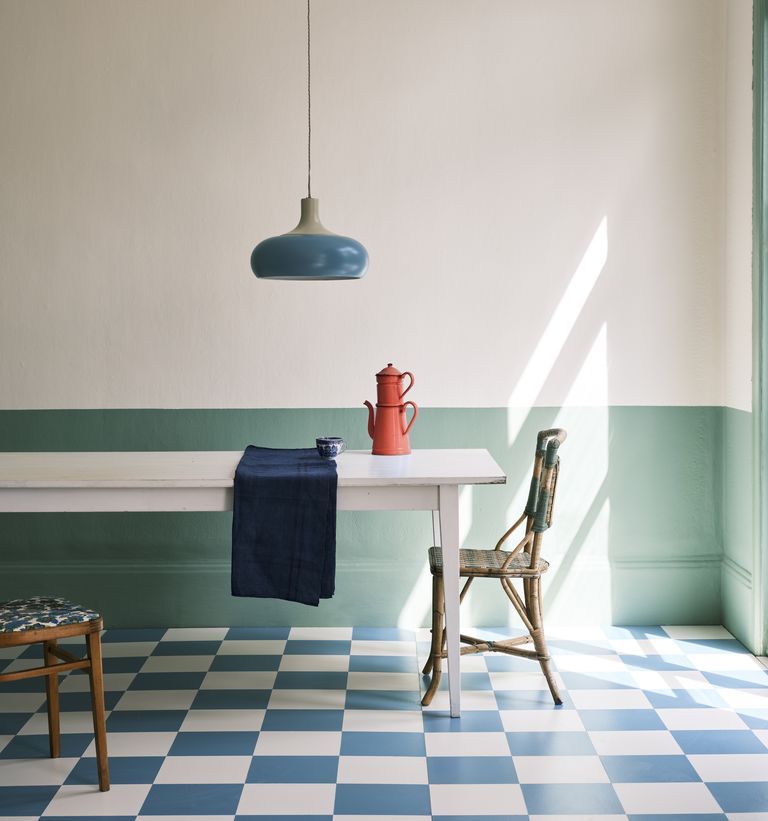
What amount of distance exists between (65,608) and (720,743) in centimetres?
226

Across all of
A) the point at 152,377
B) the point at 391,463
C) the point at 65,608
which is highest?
the point at 152,377

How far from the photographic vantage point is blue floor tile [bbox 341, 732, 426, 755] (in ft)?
10.9

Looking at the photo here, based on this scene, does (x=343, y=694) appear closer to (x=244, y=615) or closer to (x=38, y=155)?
(x=244, y=615)

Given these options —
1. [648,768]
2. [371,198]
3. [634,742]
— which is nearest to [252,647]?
[634,742]

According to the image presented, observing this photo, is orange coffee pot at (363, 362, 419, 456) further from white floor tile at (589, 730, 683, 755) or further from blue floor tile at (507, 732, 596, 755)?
white floor tile at (589, 730, 683, 755)

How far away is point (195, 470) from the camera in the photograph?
3705 millimetres

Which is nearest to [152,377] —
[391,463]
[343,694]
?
[391,463]

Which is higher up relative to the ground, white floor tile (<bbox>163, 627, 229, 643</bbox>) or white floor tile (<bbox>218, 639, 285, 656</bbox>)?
white floor tile (<bbox>163, 627, 229, 643</bbox>)

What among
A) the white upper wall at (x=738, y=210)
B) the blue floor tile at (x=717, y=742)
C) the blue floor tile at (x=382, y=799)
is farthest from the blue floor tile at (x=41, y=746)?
the white upper wall at (x=738, y=210)

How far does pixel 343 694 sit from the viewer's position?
388 centimetres

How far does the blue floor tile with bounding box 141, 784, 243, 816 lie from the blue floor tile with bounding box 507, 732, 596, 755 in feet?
3.15

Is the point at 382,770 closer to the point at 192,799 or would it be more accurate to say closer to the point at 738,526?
the point at 192,799

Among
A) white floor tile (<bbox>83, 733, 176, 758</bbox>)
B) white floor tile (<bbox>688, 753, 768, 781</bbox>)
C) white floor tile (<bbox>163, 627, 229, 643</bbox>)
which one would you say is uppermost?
white floor tile (<bbox>163, 627, 229, 643</bbox>)

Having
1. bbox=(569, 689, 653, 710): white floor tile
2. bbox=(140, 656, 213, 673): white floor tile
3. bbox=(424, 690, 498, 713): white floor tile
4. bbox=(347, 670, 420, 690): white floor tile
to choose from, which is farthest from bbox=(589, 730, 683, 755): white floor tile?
bbox=(140, 656, 213, 673): white floor tile
